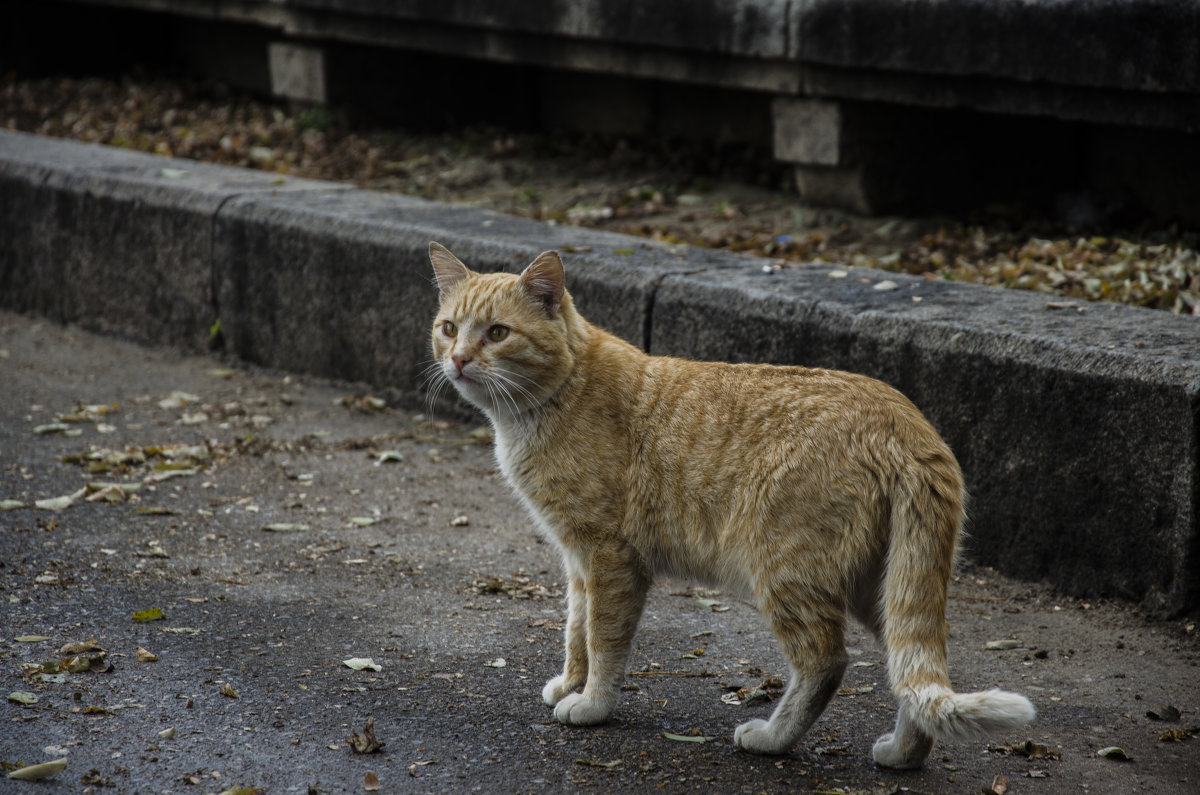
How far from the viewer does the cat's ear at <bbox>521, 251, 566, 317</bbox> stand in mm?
3422

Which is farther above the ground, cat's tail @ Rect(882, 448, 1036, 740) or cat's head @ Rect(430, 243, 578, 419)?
cat's head @ Rect(430, 243, 578, 419)

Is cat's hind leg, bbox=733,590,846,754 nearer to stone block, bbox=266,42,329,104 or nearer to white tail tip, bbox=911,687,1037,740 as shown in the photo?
white tail tip, bbox=911,687,1037,740

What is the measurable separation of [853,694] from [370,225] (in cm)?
332

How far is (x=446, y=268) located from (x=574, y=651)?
1185 millimetres

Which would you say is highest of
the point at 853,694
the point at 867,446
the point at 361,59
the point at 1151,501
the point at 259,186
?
the point at 361,59

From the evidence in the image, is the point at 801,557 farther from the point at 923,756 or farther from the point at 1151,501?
the point at 1151,501

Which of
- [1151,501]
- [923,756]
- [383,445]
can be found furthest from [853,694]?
[383,445]

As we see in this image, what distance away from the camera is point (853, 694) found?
3412mm

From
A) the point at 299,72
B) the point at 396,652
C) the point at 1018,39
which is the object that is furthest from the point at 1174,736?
the point at 299,72

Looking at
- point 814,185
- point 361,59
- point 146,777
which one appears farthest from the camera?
point 361,59

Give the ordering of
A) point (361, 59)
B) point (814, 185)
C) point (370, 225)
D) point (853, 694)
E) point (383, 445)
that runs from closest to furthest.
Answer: point (853, 694), point (383, 445), point (370, 225), point (814, 185), point (361, 59)

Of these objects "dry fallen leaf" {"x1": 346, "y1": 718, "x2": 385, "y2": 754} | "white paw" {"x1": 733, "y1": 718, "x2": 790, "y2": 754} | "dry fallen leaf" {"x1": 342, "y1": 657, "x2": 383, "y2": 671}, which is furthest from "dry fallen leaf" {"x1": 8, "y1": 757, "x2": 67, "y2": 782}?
"white paw" {"x1": 733, "y1": 718, "x2": 790, "y2": 754}

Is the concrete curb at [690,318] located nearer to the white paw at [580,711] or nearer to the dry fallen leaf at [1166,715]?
the dry fallen leaf at [1166,715]

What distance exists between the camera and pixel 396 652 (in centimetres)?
362
